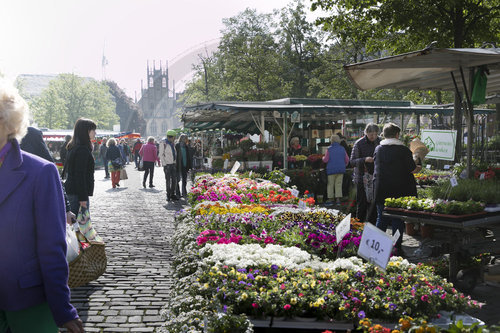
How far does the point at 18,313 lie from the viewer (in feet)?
7.36

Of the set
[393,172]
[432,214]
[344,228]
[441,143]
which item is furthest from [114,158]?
[344,228]

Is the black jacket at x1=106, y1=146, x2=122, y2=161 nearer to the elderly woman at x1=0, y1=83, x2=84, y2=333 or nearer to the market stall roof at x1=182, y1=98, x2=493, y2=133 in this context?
Answer: the market stall roof at x1=182, y1=98, x2=493, y2=133

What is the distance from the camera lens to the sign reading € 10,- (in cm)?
664

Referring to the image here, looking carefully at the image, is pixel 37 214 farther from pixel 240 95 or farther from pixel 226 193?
pixel 240 95

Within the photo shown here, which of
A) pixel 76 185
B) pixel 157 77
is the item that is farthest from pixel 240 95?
pixel 157 77

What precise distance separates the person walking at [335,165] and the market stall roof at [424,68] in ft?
12.2

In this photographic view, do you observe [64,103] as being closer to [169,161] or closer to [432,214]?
[169,161]

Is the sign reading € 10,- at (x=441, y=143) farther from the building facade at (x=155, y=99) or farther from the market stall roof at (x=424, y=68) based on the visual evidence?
the building facade at (x=155, y=99)

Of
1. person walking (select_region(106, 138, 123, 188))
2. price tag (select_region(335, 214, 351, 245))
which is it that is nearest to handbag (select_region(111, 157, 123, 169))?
person walking (select_region(106, 138, 123, 188))

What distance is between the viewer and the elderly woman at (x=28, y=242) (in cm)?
219

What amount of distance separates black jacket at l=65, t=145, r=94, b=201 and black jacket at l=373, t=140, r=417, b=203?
3.85 m

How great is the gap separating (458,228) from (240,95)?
34.1m

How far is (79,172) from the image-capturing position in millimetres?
6359

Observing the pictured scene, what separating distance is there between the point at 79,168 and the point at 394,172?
4.14 meters
